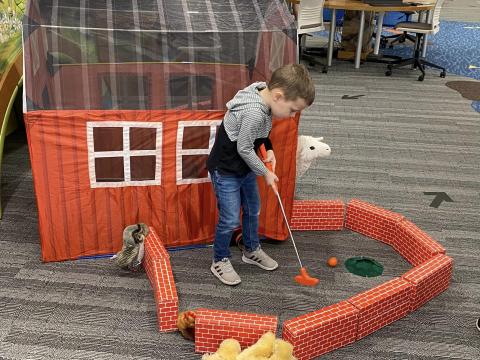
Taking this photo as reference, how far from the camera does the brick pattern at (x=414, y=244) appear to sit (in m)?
2.87

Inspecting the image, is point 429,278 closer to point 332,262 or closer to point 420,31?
point 332,262

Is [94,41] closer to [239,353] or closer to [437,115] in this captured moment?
[239,353]

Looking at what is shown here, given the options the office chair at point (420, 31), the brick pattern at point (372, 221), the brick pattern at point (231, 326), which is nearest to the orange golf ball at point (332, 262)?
the brick pattern at point (372, 221)

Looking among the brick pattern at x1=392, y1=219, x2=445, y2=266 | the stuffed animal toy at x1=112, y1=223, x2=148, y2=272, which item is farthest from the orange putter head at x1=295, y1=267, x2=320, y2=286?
the stuffed animal toy at x1=112, y1=223, x2=148, y2=272

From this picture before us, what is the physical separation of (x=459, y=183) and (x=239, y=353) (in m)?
2.62

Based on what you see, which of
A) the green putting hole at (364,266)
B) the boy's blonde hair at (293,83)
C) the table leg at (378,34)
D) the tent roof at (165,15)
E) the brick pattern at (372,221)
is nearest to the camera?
the boy's blonde hair at (293,83)

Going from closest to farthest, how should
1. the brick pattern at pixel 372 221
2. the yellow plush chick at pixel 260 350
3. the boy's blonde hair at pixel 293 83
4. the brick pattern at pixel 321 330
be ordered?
the yellow plush chick at pixel 260 350
the brick pattern at pixel 321 330
the boy's blonde hair at pixel 293 83
the brick pattern at pixel 372 221

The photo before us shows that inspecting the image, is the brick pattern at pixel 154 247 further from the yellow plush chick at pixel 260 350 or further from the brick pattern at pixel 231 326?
the yellow plush chick at pixel 260 350

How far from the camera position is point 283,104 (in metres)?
2.40

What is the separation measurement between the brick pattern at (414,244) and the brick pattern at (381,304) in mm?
381

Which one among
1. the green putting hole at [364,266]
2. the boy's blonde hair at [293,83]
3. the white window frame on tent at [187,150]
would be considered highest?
the boy's blonde hair at [293,83]

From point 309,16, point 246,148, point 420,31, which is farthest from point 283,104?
point 420,31

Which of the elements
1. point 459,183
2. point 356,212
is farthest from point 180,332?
point 459,183

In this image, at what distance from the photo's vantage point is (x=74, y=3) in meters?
2.80
